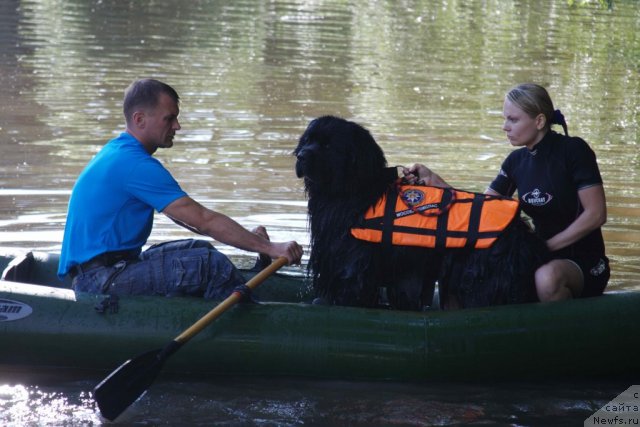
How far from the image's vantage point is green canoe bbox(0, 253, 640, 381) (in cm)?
457

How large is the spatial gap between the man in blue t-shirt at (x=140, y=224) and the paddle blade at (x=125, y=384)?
0.50m

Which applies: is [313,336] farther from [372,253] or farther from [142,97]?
[142,97]

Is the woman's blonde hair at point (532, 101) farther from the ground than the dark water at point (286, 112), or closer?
farther from the ground

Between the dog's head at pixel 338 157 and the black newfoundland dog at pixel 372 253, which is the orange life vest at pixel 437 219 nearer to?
the black newfoundland dog at pixel 372 253

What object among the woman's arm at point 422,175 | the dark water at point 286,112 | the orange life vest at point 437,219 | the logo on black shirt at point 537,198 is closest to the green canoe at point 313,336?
the dark water at point 286,112

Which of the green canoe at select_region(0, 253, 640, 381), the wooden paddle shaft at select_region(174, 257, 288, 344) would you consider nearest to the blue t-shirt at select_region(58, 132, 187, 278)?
the green canoe at select_region(0, 253, 640, 381)

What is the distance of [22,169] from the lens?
8.56 meters

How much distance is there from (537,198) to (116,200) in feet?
6.44

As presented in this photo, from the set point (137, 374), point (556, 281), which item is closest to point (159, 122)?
point (137, 374)

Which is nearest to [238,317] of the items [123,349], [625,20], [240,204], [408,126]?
[123,349]

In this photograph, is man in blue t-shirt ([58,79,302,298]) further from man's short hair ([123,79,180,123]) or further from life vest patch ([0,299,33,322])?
life vest patch ([0,299,33,322])

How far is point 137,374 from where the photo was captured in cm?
429

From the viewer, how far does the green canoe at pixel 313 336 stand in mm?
4570

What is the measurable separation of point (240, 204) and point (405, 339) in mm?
3300
